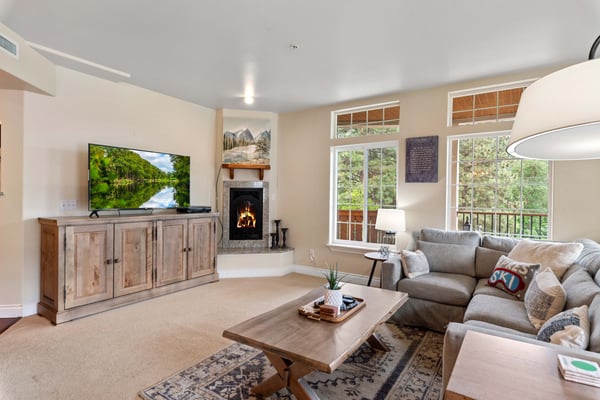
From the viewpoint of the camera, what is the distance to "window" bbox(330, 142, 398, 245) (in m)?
4.69

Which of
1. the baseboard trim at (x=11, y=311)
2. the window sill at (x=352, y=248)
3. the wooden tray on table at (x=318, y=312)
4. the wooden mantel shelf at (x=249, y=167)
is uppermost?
the wooden mantel shelf at (x=249, y=167)

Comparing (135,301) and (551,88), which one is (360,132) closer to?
(135,301)

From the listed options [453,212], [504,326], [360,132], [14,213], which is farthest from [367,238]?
[14,213]

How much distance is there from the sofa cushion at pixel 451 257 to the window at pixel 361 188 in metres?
1.13

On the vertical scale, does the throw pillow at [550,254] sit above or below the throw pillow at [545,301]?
above

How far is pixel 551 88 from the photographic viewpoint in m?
0.75

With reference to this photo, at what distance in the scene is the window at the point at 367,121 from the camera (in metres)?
4.62

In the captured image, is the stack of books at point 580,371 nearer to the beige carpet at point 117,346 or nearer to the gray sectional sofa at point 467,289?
the gray sectional sofa at point 467,289

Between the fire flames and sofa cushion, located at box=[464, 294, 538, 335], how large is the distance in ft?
11.9

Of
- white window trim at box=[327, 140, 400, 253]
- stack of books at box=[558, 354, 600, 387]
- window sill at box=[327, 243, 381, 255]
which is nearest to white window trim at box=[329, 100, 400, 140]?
white window trim at box=[327, 140, 400, 253]

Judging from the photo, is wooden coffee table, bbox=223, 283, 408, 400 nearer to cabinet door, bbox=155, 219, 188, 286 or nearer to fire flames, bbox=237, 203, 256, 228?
cabinet door, bbox=155, 219, 188, 286

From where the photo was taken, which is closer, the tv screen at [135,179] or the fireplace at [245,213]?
the tv screen at [135,179]

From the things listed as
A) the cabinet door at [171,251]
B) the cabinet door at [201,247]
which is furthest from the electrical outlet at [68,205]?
the cabinet door at [201,247]

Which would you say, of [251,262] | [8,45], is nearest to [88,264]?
[8,45]
